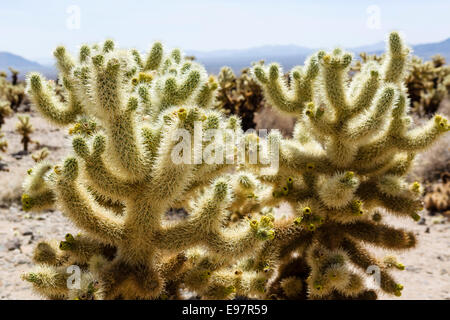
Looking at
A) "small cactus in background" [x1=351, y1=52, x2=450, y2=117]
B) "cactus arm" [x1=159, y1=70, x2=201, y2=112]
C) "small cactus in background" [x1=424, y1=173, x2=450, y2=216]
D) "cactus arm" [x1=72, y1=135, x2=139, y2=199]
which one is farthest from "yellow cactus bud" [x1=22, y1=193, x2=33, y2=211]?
"small cactus in background" [x1=351, y1=52, x2=450, y2=117]

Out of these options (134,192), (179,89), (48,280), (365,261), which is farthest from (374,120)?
(48,280)

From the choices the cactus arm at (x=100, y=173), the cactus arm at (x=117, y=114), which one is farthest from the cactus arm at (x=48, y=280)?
the cactus arm at (x=117, y=114)

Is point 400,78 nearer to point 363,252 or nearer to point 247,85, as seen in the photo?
point 363,252

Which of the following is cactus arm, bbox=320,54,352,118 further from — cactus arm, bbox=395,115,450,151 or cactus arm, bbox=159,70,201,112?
cactus arm, bbox=159,70,201,112

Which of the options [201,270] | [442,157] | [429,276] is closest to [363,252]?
[201,270]

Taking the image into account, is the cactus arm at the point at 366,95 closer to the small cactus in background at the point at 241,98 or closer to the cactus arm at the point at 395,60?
the cactus arm at the point at 395,60

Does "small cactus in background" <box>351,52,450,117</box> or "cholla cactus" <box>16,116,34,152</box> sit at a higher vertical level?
"small cactus in background" <box>351,52,450,117</box>
